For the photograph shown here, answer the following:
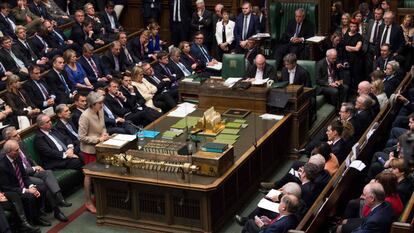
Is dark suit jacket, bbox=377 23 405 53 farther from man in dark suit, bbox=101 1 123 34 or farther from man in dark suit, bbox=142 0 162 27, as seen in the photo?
man in dark suit, bbox=101 1 123 34

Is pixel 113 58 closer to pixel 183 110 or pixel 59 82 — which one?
pixel 59 82

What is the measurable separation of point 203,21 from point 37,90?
4.57 meters

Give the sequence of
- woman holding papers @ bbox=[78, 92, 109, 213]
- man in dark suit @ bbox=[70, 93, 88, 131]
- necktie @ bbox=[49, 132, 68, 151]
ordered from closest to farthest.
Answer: woman holding papers @ bbox=[78, 92, 109, 213] → necktie @ bbox=[49, 132, 68, 151] → man in dark suit @ bbox=[70, 93, 88, 131]

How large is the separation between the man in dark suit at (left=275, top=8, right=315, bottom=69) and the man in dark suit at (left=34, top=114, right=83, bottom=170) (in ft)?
16.3

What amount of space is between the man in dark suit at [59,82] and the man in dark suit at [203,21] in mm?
3808

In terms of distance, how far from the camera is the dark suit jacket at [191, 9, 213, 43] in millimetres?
14844

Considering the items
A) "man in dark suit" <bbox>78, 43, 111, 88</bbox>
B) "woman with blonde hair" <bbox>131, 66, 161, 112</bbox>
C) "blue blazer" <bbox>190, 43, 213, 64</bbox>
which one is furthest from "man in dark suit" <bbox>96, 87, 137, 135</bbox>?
"blue blazer" <bbox>190, 43, 213, 64</bbox>

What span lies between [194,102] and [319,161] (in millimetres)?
3635

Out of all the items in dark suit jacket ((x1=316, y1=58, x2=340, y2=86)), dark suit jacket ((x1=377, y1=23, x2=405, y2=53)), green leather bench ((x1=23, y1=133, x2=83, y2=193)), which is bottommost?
green leather bench ((x1=23, y1=133, x2=83, y2=193))

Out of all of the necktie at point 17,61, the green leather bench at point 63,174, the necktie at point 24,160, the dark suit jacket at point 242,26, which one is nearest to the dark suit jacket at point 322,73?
the dark suit jacket at point 242,26

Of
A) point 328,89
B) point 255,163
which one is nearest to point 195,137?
point 255,163

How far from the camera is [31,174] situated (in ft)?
29.7

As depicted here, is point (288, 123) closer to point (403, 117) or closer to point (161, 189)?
point (403, 117)

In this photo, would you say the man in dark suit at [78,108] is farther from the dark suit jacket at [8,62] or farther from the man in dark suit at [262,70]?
the man in dark suit at [262,70]
